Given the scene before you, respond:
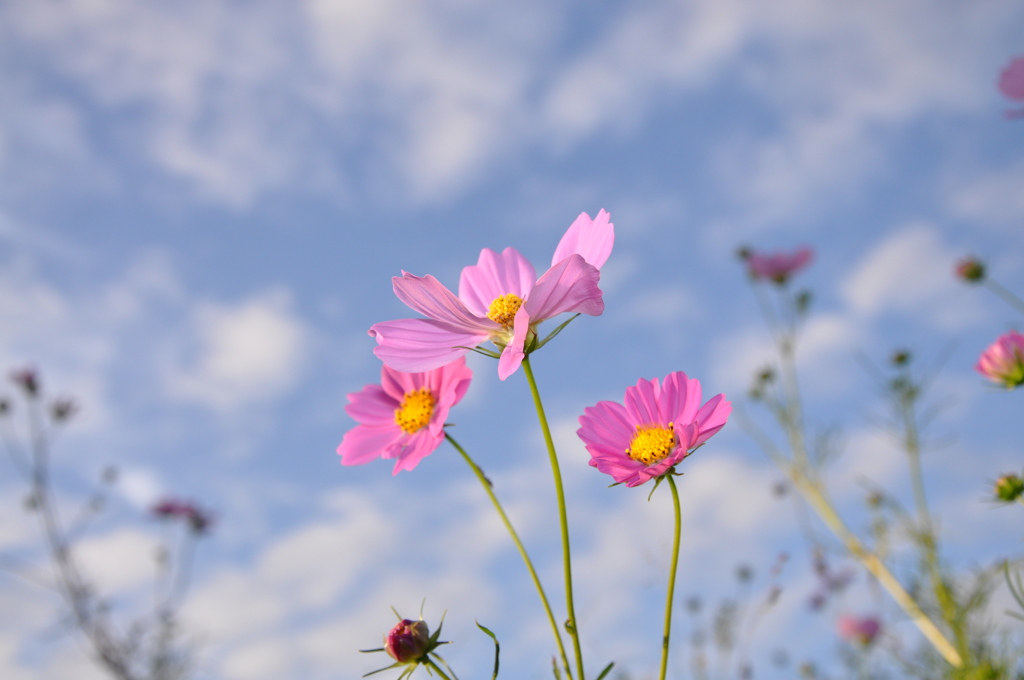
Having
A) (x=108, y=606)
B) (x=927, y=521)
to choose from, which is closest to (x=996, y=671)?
(x=927, y=521)

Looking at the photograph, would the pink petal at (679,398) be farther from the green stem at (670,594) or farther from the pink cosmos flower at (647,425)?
the green stem at (670,594)

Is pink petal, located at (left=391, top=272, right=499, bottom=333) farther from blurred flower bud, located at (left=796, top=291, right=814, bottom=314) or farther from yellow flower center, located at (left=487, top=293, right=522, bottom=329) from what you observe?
blurred flower bud, located at (left=796, top=291, right=814, bottom=314)

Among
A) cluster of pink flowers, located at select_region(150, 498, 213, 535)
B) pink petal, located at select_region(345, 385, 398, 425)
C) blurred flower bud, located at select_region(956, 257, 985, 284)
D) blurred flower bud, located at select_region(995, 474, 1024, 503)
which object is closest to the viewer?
pink petal, located at select_region(345, 385, 398, 425)

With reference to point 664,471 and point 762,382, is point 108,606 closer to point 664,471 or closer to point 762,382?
point 762,382

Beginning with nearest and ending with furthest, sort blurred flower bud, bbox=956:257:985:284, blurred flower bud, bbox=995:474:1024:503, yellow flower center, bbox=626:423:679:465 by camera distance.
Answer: yellow flower center, bbox=626:423:679:465 → blurred flower bud, bbox=995:474:1024:503 → blurred flower bud, bbox=956:257:985:284

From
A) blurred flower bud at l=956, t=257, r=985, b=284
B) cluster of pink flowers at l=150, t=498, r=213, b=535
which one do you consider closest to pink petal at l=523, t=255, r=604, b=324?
blurred flower bud at l=956, t=257, r=985, b=284

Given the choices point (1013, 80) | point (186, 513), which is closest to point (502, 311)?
point (1013, 80)
